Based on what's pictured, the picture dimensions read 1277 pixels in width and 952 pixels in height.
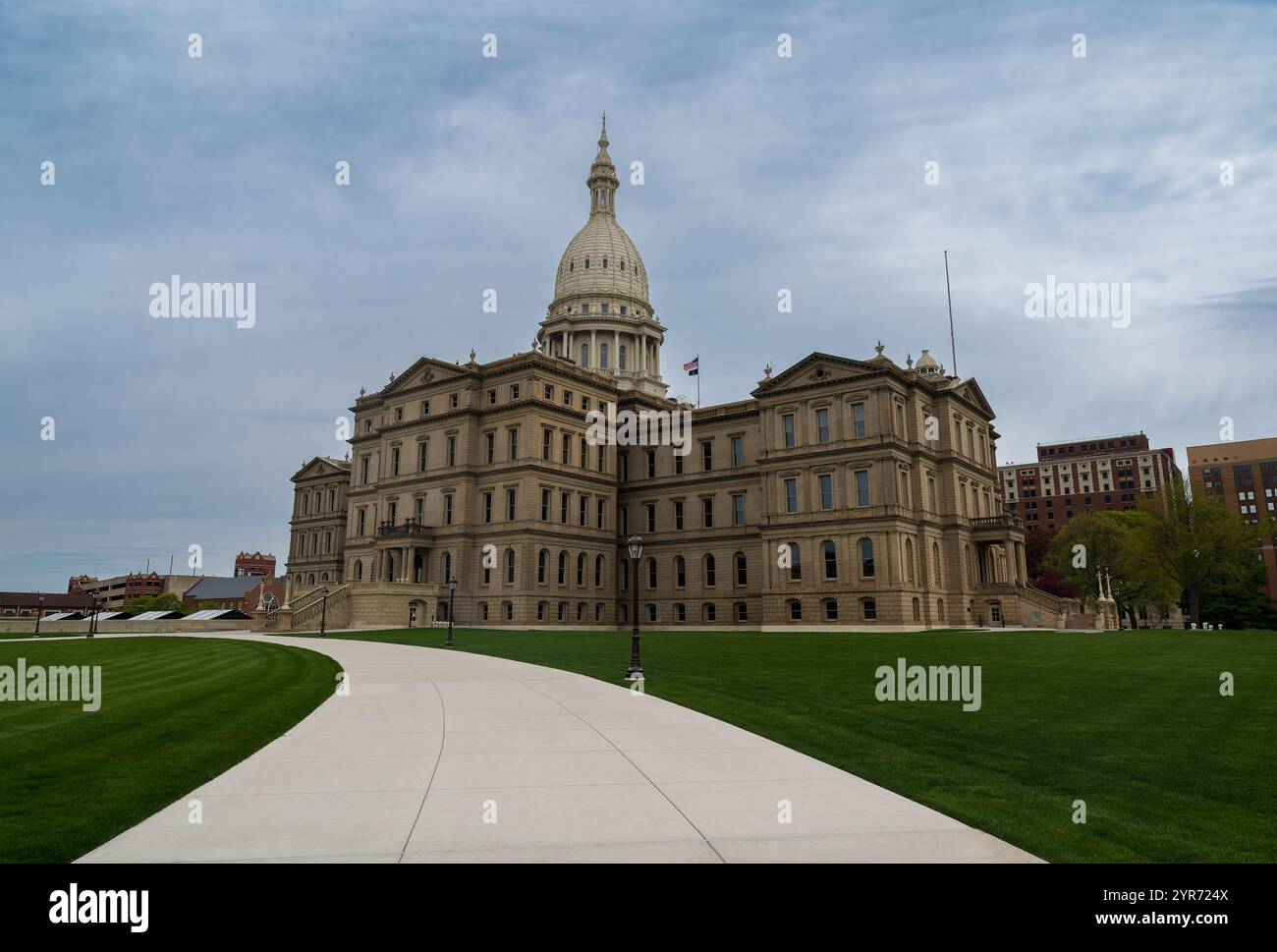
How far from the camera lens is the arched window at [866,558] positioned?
59672 mm

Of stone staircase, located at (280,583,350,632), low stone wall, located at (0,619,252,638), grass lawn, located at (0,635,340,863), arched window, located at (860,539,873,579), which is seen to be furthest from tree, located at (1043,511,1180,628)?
grass lawn, located at (0,635,340,863)

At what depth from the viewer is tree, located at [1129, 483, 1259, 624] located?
6144 cm

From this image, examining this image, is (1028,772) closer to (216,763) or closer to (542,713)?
(542,713)

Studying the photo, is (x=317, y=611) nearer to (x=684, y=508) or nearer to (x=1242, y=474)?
(x=684, y=508)

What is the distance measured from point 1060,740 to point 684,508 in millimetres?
62674

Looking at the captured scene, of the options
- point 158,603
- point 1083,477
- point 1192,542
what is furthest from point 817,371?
Result: point 158,603

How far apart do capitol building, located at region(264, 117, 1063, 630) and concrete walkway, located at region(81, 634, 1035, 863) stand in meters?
45.9

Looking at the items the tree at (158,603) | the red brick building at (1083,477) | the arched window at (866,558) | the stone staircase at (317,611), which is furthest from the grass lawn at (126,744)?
the red brick building at (1083,477)

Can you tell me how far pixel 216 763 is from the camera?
393 inches

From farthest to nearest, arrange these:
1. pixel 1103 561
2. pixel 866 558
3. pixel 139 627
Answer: pixel 1103 561 < pixel 866 558 < pixel 139 627

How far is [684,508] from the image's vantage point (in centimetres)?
7431

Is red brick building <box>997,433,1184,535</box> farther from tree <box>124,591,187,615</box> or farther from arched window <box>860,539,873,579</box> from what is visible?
tree <box>124,591,187,615</box>


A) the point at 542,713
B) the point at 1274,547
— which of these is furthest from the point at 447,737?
the point at 1274,547
